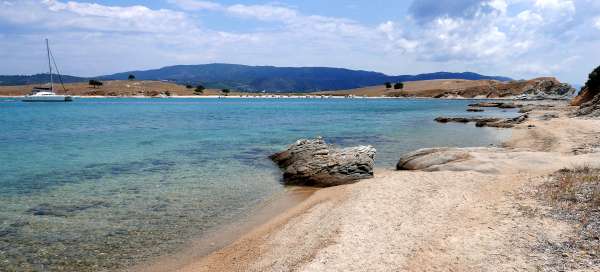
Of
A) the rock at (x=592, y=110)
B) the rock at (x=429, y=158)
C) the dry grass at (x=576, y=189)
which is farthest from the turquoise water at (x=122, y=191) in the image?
the rock at (x=592, y=110)

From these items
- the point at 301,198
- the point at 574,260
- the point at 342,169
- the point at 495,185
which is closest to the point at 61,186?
the point at 301,198

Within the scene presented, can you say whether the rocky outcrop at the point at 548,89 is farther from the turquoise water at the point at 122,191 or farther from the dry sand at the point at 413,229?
the dry sand at the point at 413,229

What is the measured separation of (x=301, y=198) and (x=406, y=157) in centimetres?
838

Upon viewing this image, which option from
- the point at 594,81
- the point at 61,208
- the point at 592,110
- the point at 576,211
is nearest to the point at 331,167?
the point at 576,211

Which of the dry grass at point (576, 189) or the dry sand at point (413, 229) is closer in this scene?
the dry sand at point (413, 229)

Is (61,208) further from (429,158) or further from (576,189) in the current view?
(576,189)

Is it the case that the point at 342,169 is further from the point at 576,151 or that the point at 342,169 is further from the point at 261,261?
the point at 576,151

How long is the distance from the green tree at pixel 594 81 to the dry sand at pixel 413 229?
208ft

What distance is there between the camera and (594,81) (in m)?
73.6

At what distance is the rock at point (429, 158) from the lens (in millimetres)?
23281

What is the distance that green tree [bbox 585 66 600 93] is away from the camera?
72.3 metres

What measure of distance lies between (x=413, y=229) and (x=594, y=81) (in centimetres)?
7795

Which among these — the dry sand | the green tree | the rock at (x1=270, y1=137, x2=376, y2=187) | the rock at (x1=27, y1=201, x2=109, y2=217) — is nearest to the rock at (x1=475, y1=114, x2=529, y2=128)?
the green tree

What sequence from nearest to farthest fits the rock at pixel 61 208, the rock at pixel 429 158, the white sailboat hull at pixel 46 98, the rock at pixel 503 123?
the rock at pixel 61 208
the rock at pixel 429 158
the rock at pixel 503 123
the white sailboat hull at pixel 46 98
